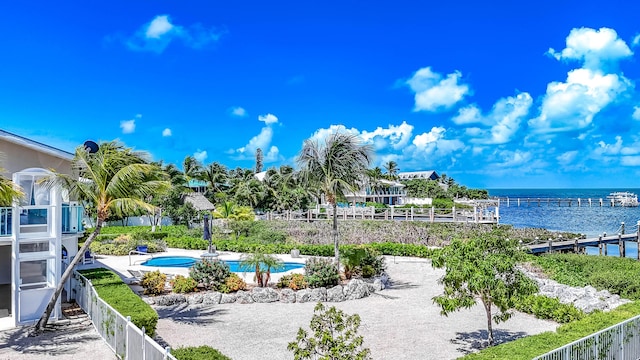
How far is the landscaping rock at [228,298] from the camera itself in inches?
577

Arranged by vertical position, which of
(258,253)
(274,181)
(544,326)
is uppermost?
(274,181)

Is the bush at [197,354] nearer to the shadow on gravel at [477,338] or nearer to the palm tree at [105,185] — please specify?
the palm tree at [105,185]

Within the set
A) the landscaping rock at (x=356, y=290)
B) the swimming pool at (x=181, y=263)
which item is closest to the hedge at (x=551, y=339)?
the landscaping rock at (x=356, y=290)

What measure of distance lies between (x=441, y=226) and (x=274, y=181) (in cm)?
3104

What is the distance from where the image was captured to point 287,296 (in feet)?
49.2

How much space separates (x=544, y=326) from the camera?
12125 mm

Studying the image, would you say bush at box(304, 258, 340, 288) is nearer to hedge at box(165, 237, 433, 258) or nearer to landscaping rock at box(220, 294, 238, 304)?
landscaping rock at box(220, 294, 238, 304)

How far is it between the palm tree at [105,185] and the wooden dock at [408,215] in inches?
1202

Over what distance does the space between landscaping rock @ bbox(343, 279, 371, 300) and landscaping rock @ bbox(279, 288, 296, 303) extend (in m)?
1.86

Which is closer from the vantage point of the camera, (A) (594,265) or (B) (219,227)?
(A) (594,265)

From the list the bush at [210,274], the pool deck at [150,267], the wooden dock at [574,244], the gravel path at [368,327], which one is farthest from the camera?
the wooden dock at [574,244]

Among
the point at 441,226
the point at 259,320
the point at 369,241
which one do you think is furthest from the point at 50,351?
the point at 441,226

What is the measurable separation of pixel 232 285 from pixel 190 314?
8.06 ft

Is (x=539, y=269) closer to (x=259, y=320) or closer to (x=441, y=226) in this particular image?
(x=259, y=320)
